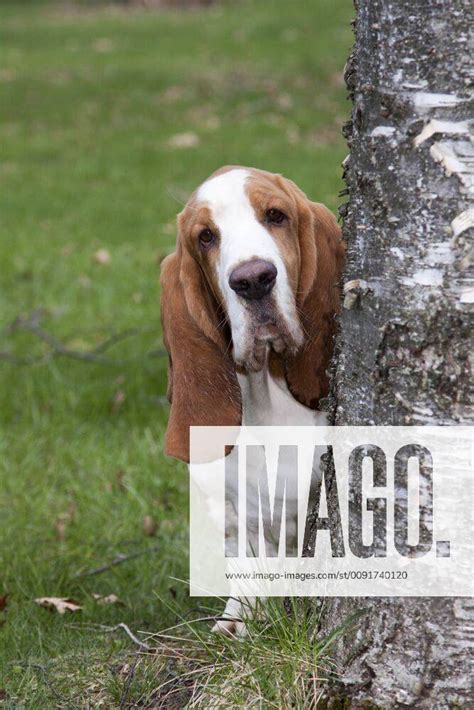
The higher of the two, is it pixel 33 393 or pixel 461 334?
pixel 461 334

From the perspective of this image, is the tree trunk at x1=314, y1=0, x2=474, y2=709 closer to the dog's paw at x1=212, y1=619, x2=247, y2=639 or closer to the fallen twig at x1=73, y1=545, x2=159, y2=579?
the dog's paw at x1=212, y1=619, x2=247, y2=639

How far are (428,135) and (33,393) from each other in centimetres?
408

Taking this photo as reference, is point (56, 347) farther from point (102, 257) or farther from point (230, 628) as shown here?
point (230, 628)

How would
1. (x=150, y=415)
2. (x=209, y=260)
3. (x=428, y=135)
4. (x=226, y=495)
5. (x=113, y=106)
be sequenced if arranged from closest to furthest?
1. (x=428, y=135)
2. (x=209, y=260)
3. (x=226, y=495)
4. (x=150, y=415)
5. (x=113, y=106)

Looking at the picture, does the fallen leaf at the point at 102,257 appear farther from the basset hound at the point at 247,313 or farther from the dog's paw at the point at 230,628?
the dog's paw at the point at 230,628

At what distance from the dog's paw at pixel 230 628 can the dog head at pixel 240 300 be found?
1.65 ft

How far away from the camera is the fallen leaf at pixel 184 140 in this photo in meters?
11.9

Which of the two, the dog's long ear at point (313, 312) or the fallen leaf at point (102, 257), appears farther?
the fallen leaf at point (102, 257)

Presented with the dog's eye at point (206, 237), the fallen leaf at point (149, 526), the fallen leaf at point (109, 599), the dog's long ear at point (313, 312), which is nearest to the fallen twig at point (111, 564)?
the fallen leaf at point (109, 599)

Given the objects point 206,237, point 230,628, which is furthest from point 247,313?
point 230,628

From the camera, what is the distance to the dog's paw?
9.30ft

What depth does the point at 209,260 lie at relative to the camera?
316 centimetres

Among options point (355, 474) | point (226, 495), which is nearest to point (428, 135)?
point (355, 474)

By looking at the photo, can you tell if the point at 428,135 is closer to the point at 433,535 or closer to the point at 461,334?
the point at 461,334
